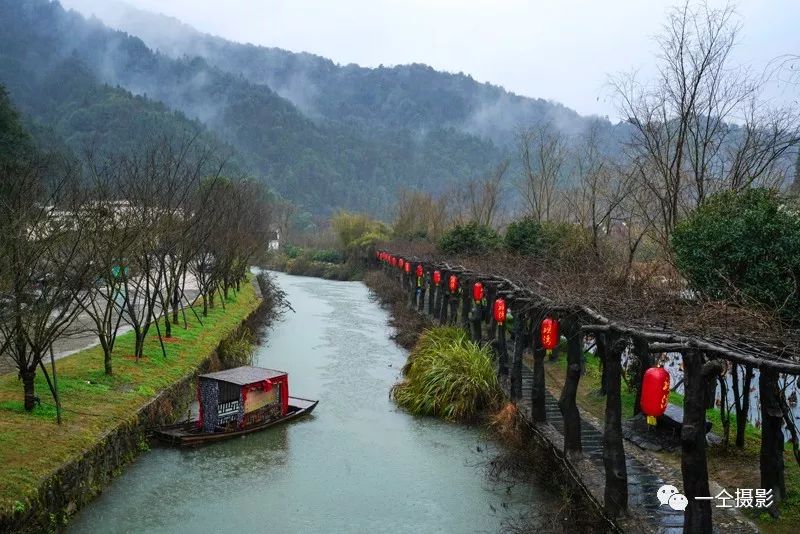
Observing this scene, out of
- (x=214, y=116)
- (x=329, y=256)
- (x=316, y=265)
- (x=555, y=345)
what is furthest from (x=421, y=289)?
(x=214, y=116)

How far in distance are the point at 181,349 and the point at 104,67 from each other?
14352 cm

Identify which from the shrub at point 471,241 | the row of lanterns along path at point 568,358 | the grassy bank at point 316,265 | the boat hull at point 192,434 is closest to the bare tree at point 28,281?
the boat hull at point 192,434

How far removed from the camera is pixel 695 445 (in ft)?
20.5

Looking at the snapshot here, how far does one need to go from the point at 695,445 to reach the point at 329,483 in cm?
578

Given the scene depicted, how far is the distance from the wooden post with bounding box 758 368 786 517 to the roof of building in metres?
7.87

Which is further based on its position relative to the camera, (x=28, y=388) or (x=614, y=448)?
(x=28, y=388)

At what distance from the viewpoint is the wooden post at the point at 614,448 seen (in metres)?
7.46

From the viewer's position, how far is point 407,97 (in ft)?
531

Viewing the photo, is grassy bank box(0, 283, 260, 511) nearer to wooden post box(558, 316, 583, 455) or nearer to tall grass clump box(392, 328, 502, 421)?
tall grass clump box(392, 328, 502, 421)

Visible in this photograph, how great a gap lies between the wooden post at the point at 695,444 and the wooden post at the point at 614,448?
1.13 meters

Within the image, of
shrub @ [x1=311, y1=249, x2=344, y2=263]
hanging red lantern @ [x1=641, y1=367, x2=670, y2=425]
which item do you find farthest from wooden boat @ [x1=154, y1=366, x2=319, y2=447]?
shrub @ [x1=311, y1=249, x2=344, y2=263]

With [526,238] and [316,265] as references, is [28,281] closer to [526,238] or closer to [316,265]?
[526,238]

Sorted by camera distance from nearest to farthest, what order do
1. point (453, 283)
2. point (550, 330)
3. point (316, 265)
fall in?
point (550, 330)
point (453, 283)
point (316, 265)

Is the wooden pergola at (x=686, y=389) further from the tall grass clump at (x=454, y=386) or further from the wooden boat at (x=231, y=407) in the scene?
the wooden boat at (x=231, y=407)
